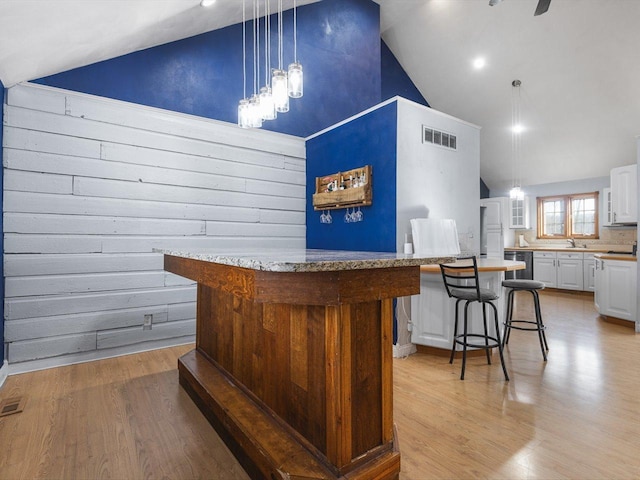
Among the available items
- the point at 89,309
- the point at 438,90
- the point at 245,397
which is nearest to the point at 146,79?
the point at 89,309

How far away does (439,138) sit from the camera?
3729 millimetres

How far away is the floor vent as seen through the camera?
223cm

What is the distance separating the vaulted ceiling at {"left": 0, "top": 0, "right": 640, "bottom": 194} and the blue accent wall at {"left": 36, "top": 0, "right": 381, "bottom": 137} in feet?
0.52

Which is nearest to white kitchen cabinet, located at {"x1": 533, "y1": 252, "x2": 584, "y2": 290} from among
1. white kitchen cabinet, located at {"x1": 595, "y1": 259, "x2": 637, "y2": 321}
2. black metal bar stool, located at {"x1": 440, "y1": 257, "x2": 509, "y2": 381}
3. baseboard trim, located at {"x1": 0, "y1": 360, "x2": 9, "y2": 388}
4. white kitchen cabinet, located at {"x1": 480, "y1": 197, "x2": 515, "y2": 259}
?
white kitchen cabinet, located at {"x1": 480, "y1": 197, "x2": 515, "y2": 259}

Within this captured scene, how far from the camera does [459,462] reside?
5.60 feet

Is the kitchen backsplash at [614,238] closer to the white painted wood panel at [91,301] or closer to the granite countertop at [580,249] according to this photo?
the granite countertop at [580,249]

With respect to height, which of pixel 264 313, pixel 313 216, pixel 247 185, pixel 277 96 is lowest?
pixel 264 313

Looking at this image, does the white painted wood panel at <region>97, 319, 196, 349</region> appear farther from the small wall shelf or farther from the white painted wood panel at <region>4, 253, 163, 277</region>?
the small wall shelf

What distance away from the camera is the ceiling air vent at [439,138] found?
3582mm

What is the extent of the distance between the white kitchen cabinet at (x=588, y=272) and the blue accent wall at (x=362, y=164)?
523 cm

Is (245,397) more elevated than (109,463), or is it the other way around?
(245,397)

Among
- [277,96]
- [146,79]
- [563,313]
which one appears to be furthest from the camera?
[563,313]

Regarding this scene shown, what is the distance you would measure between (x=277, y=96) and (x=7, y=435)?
262 cm

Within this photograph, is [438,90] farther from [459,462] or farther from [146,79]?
[459,462]
